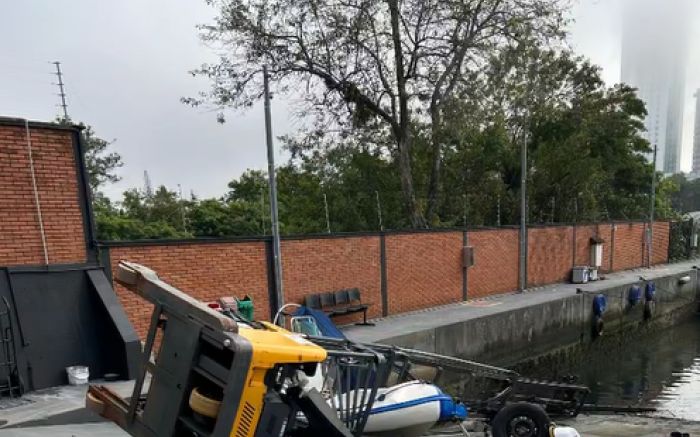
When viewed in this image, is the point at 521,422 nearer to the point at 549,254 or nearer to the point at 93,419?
the point at 93,419

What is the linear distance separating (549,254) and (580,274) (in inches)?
58.2

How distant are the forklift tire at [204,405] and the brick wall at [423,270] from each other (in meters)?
10.4

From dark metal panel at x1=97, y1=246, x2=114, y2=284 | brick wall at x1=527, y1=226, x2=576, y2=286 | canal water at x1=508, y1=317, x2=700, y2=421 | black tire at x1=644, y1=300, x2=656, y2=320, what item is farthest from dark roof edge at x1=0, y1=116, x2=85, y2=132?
black tire at x1=644, y1=300, x2=656, y2=320

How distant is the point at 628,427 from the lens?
21.0ft

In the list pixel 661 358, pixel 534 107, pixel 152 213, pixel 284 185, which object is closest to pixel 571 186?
pixel 534 107

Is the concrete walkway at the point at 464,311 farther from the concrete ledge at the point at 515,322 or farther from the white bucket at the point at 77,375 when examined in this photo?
the white bucket at the point at 77,375

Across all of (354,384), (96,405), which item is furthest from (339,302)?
(96,405)

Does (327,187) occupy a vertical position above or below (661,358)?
above

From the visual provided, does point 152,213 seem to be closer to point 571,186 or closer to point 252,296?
point 252,296

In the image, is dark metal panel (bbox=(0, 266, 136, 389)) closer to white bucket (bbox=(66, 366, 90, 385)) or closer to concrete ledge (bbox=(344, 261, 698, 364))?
white bucket (bbox=(66, 366, 90, 385))

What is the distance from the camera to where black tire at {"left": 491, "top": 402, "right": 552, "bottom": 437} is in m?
5.23

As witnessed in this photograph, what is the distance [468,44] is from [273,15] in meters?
5.70

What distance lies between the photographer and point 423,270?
45.9 feet

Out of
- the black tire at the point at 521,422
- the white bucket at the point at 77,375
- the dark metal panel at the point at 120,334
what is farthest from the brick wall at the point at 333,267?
the black tire at the point at 521,422
